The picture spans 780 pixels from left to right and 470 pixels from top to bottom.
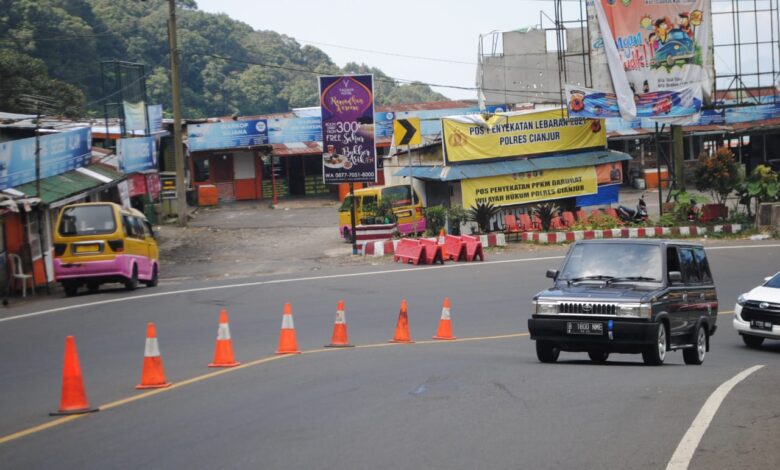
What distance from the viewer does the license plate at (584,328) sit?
42.1 feet

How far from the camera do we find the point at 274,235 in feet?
144

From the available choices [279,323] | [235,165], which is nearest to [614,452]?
[279,323]

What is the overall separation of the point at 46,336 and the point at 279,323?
428cm

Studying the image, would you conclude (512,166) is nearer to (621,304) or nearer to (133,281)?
(133,281)

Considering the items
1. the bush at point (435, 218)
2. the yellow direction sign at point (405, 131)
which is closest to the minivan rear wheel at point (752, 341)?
the yellow direction sign at point (405, 131)

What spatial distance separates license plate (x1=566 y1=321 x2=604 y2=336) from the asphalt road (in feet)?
1.54

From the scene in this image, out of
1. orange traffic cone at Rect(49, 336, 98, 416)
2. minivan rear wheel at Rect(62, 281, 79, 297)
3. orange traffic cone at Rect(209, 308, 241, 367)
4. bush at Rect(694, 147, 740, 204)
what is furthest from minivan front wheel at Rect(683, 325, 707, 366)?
bush at Rect(694, 147, 740, 204)

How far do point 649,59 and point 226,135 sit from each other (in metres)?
29.2

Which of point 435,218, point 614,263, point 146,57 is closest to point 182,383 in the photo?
point 614,263

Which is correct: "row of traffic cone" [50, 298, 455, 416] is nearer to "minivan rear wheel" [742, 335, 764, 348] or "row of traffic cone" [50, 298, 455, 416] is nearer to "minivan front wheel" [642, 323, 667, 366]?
"minivan front wheel" [642, 323, 667, 366]

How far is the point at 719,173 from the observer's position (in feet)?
127

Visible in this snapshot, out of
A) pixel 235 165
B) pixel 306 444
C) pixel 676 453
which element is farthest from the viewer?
pixel 235 165

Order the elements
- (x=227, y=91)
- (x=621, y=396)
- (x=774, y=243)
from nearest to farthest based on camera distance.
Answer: (x=621, y=396) < (x=774, y=243) < (x=227, y=91)

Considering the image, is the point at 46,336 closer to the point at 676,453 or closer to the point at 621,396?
the point at 621,396
